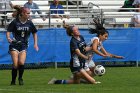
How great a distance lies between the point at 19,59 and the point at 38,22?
930cm

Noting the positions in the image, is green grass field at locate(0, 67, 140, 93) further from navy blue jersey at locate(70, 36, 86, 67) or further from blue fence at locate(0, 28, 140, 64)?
blue fence at locate(0, 28, 140, 64)

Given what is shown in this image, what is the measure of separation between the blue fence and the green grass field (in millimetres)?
2061

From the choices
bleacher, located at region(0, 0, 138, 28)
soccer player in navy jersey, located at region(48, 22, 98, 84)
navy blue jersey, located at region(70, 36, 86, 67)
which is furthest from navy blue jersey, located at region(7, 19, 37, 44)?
bleacher, located at region(0, 0, 138, 28)

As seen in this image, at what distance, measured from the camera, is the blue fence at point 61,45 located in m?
23.0

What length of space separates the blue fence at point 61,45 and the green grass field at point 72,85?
2061 millimetres

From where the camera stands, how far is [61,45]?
23.5 meters

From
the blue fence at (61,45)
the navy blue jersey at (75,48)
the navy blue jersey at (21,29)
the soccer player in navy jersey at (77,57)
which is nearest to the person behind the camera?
the soccer player in navy jersey at (77,57)

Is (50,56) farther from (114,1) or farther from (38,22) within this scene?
(114,1)

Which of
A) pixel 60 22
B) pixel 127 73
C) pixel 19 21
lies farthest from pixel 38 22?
pixel 19 21

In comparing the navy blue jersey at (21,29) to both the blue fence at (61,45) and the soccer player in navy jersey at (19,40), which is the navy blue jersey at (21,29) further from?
the blue fence at (61,45)

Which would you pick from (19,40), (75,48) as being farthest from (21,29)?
(75,48)

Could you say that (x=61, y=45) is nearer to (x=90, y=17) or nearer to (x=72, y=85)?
(x=90, y=17)

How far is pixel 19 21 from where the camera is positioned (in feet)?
53.2

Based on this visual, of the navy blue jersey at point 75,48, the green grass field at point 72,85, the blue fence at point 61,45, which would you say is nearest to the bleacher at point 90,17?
the blue fence at point 61,45
